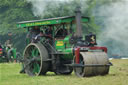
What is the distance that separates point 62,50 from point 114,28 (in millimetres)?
22714

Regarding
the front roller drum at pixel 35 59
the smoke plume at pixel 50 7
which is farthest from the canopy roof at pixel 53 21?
the smoke plume at pixel 50 7

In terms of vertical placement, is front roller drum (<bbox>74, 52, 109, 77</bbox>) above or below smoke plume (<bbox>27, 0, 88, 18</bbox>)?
below

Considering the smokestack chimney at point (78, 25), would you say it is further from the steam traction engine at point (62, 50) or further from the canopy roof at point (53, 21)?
the canopy roof at point (53, 21)

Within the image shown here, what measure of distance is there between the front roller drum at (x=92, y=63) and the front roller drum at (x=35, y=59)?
6.01ft

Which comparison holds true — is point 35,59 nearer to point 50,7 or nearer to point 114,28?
point 50,7

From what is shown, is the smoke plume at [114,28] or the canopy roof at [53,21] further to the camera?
the smoke plume at [114,28]

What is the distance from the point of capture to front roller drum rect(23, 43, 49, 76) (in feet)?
49.7

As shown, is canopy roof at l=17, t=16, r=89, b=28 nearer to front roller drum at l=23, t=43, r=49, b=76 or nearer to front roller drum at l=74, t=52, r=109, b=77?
front roller drum at l=23, t=43, r=49, b=76

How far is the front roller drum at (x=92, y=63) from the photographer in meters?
13.2

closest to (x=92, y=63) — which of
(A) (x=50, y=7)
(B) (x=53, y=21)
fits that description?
(B) (x=53, y=21)

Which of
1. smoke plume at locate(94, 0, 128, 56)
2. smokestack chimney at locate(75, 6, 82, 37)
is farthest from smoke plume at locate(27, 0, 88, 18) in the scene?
smokestack chimney at locate(75, 6, 82, 37)

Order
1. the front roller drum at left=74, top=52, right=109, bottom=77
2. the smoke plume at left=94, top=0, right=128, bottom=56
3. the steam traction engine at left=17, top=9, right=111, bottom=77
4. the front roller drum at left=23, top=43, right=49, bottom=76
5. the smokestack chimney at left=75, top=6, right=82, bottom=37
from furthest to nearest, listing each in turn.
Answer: the smoke plume at left=94, top=0, right=128, bottom=56 → the front roller drum at left=23, top=43, right=49, bottom=76 → the smokestack chimney at left=75, top=6, right=82, bottom=37 → the steam traction engine at left=17, top=9, right=111, bottom=77 → the front roller drum at left=74, top=52, right=109, bottom=77

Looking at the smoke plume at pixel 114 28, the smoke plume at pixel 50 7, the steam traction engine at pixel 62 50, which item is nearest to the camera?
the steam traction engine at pixel 62 50

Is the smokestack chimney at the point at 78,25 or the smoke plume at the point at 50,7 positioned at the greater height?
the smoke plume at the point at 50,7
